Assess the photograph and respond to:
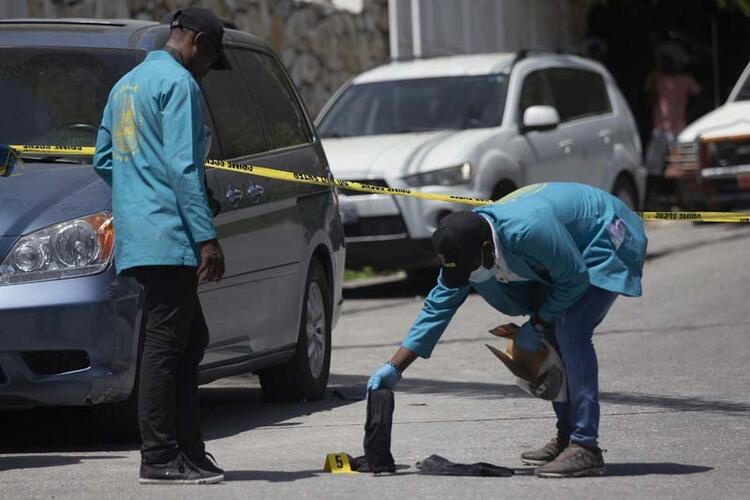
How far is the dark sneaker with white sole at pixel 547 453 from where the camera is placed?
21.4 feet

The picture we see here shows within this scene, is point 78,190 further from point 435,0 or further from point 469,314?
point 435,0

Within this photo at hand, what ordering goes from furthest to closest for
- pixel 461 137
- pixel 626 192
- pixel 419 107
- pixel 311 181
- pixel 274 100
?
pixel 626 192 → pixel 419 107 → pixel 461 137 → pixel 274 100 → pixel 311 181

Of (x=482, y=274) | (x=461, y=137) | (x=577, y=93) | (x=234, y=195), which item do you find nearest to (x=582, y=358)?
(x=482, y=274)

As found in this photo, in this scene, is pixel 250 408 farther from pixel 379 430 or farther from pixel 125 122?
Answer: pixel 125 122

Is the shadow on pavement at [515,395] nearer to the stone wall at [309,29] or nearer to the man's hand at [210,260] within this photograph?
the man's hand at [210,260]

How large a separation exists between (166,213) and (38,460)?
1.36 metres

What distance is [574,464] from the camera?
245 inches

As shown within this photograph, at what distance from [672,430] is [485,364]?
2.77m

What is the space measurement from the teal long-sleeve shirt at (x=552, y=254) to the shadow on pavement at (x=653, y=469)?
666mm

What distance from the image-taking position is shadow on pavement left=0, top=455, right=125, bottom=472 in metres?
6.68

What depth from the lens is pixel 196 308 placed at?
20.7ft

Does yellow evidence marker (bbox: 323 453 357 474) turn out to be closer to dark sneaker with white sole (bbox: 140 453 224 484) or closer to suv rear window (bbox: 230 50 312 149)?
dark sneaker with white sole (bbox: 140 453 224 484)

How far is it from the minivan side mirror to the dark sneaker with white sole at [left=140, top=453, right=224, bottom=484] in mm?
8384

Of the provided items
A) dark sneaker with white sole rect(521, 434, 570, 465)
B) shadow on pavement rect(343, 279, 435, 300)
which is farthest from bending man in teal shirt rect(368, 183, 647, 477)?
shadow on pavement rect(343, 279, 435, 300)
